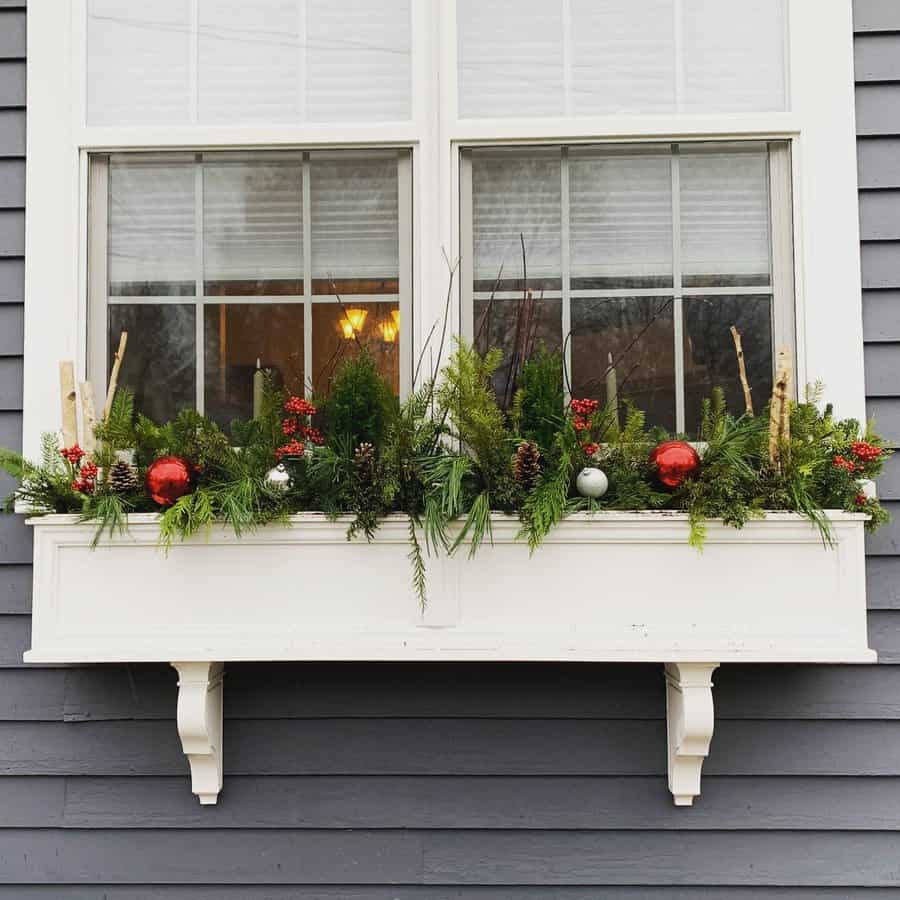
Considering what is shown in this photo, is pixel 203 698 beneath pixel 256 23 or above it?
beneath

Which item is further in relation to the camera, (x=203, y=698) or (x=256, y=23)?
(x=256, y=23)

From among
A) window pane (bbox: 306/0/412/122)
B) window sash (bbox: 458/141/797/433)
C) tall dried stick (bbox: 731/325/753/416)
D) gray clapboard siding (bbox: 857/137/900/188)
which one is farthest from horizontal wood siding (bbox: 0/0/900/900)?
window pane (bbox: 306/0/412/122)

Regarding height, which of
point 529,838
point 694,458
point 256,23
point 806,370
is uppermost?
point 256,23

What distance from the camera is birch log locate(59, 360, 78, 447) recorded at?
5.68 feet

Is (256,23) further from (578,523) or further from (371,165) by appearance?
(578,523)

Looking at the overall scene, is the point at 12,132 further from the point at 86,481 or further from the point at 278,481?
the point at 278,481

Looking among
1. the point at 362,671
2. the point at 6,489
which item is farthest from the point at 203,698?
the point at 6,489

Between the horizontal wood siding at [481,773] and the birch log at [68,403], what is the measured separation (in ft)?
0.78

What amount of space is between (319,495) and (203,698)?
455 millimetres

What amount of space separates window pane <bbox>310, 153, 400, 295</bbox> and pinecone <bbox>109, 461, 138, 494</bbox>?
559 mm

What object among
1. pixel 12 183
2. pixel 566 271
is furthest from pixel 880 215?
pixel 12 183

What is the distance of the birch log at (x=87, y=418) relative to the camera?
5.74 feet

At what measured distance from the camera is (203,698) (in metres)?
1.73

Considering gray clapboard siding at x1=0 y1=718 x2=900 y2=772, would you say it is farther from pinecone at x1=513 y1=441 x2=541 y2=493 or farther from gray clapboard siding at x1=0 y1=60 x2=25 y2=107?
gray clapboard siding at x1=0 y1=60 x2=25 y2=107
